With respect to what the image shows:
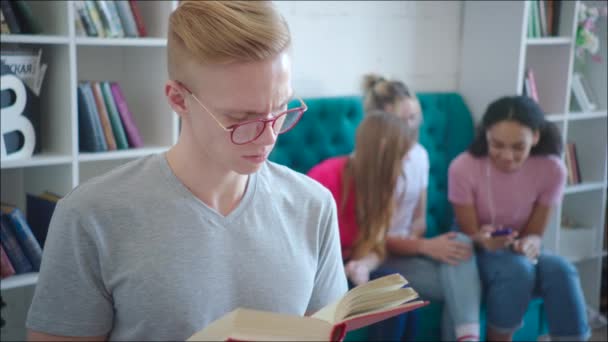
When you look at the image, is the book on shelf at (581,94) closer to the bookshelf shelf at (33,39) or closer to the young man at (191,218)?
the bookshelf shelf at (33,39)

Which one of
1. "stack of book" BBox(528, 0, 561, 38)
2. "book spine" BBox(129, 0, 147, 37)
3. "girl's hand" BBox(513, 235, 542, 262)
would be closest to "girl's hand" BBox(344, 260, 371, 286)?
"girl's hand" BBox(513, 235, 542, 262)

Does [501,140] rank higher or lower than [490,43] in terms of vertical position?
lower

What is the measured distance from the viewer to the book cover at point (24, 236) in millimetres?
2299

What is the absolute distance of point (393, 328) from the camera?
8.02 ft

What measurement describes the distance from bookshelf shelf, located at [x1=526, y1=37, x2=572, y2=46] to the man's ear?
2.69 m

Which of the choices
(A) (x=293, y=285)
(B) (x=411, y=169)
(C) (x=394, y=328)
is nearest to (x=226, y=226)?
(A) (x=293, y=285)

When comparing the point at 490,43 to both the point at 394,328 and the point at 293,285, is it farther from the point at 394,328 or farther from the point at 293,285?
the point at 293,285

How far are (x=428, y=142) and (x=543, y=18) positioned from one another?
89cm

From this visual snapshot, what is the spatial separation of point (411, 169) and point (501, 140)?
0.38 meters

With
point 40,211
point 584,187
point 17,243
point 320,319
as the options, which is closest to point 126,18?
point 40,211

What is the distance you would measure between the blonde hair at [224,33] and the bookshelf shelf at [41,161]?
1.37m

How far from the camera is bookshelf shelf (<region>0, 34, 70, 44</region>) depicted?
7.17ft

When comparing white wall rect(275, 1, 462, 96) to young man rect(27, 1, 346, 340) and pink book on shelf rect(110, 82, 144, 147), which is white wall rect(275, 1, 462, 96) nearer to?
pink book on shelf rect(110, 82, 144, 147)

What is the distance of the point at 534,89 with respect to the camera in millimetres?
3564
